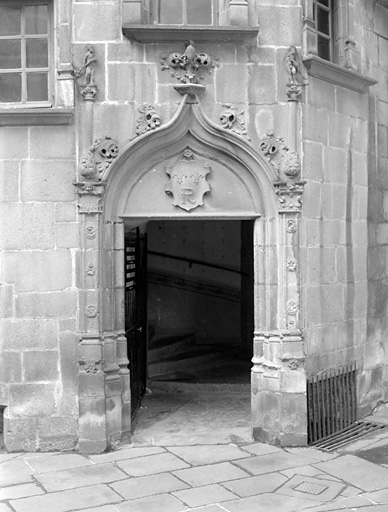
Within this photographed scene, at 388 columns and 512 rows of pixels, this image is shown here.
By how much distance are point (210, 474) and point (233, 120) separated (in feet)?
11.8

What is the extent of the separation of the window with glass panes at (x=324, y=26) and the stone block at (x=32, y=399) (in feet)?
16.3

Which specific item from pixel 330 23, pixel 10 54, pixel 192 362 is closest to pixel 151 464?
pixel 192 362

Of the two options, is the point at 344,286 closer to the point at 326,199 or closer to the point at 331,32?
the point at 326,199

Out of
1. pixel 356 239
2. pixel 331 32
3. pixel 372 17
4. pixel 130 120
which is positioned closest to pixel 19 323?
pixel 130 120

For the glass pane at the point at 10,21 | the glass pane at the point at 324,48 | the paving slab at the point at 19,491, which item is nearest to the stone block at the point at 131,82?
the glass pane at the point at 10,21

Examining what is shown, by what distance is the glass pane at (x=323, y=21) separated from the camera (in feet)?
25.9

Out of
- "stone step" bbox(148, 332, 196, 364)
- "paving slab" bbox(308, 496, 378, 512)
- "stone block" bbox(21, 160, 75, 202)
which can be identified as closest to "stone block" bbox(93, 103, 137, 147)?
"stone block" bbox(21, 160, 75, 202)

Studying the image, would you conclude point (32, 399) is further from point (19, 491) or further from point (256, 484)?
point (256, 484)

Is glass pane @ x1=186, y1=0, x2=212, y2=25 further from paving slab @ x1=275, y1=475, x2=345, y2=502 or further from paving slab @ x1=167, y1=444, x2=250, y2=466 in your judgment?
paving slab @ x1=275, y1=475, x2=345, y2=502

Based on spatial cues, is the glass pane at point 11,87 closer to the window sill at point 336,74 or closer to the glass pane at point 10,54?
the glass pane at point 10,54

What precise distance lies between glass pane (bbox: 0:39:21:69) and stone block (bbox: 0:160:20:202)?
1.12 meters

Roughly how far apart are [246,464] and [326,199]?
10.1ft

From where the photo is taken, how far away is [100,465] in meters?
6.47

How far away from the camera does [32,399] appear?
22.9ft
